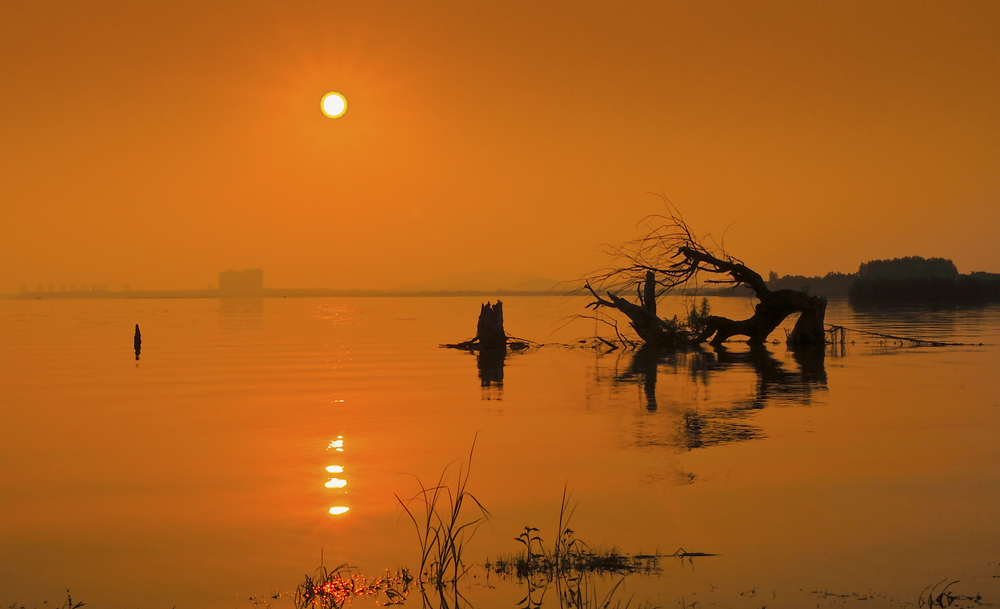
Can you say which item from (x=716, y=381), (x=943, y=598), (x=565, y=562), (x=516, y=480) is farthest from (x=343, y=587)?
(x=716, y=381)

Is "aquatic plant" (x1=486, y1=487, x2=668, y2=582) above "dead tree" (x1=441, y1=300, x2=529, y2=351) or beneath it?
beneath

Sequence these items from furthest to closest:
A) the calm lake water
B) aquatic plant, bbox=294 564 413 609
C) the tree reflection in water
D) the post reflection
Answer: the tree reflection in water → the post reflection → the calm lake water → aquatic plant, bbox=294 564 413 609

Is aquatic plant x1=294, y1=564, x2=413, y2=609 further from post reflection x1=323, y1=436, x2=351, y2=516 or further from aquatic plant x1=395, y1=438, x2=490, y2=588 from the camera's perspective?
post reflection x1=323, y1=436, x2=351, y2=516

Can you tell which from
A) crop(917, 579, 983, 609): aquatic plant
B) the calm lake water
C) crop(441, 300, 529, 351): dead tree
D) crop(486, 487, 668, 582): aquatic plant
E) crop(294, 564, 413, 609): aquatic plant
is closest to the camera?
crop(917, 579, 983, 609): aquatic plant

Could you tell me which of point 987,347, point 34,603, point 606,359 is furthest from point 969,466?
point 987,347

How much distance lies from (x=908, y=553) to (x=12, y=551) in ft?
28.8

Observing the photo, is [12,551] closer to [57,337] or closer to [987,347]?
[987,347]

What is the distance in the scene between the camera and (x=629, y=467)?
11797mm

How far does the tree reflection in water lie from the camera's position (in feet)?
47.1

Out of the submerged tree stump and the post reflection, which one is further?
the submerged tree stump

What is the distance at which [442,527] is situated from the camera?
8062 millimetres

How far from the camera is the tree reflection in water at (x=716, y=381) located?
14367 mm

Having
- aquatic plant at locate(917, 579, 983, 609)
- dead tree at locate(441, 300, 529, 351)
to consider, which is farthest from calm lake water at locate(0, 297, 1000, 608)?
dead tree at locate(441, 300, 529, 351)

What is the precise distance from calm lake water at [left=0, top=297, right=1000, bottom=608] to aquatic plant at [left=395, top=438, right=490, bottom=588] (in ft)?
0.53
